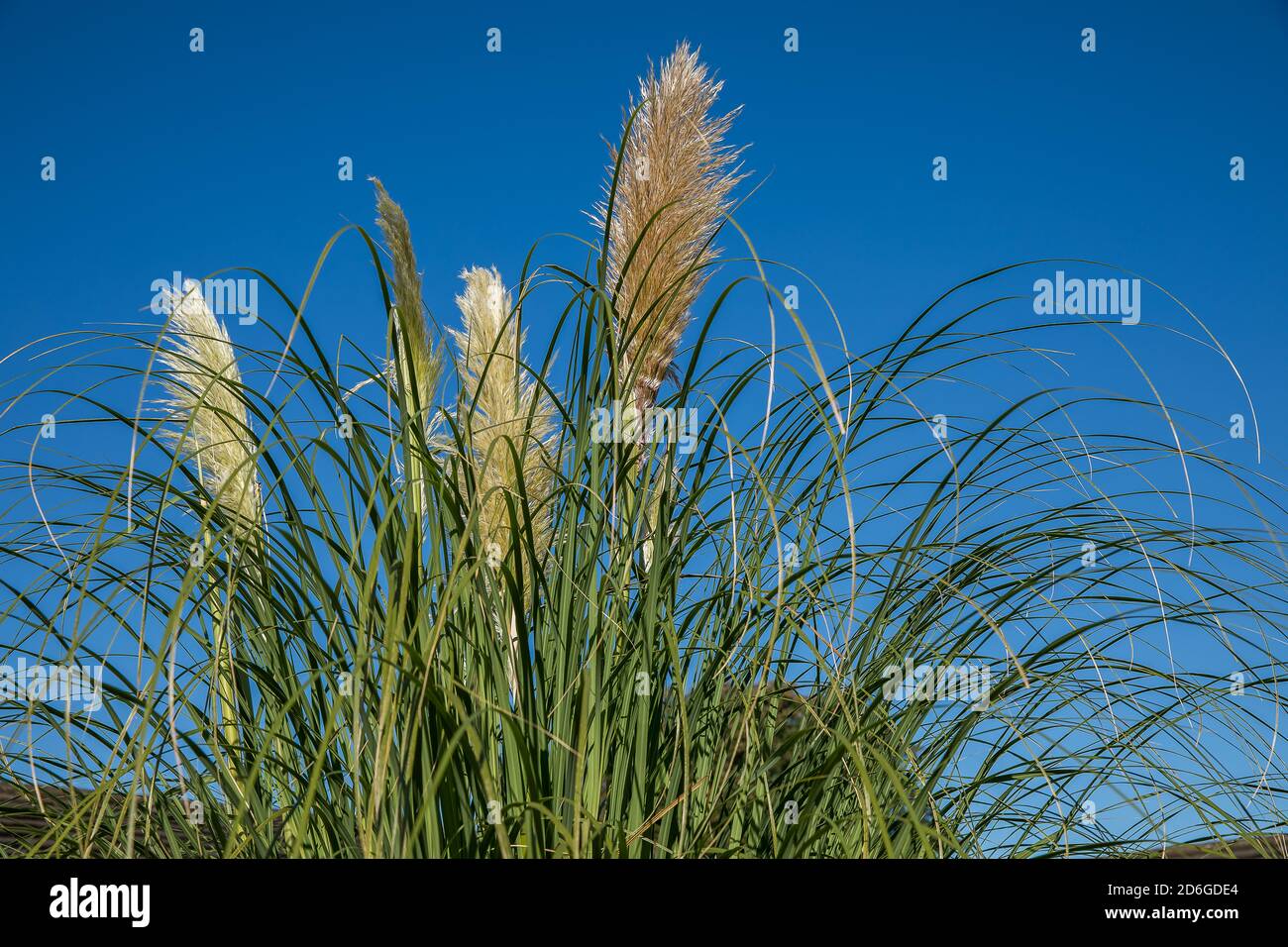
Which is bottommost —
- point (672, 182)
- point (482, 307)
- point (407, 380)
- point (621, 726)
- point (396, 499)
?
point (621, 726)

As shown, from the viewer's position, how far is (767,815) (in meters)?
2.00

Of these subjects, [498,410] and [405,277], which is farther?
[498,410]

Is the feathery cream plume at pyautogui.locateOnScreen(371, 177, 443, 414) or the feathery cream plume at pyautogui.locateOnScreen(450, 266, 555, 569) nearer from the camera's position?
the feathery cream plume at pyautogui.locateOnScreen(371, 177, 443, 414)

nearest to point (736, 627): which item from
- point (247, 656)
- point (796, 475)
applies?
point (796, 475)

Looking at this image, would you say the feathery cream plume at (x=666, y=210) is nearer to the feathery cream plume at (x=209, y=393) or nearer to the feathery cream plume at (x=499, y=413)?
the feathery cream plume at (x=499, y=413)

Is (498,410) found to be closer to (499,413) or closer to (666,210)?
(499,413)

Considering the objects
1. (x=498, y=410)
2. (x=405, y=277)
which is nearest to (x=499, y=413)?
(x=498, y=410)

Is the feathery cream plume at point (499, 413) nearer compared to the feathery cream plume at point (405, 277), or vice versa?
the feathery cream plume at point (405, 277)

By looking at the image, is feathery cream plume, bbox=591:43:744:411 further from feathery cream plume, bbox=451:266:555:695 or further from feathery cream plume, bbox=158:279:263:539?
feathery cream plume, bbox=158:279:263:539

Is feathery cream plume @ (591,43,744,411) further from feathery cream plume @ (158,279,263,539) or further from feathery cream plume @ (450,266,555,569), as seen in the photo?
feathery cream plume @ (158,279,263,539)

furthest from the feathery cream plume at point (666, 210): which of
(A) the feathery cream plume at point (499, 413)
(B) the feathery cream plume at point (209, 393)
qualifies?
(B) the feathery cream plume at point (209, 393)

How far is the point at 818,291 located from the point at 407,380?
1057 millimetres

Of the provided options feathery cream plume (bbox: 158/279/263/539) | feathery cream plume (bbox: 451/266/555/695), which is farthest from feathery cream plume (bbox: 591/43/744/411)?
feathery cream plume (bbox: 158/279/263/539)
